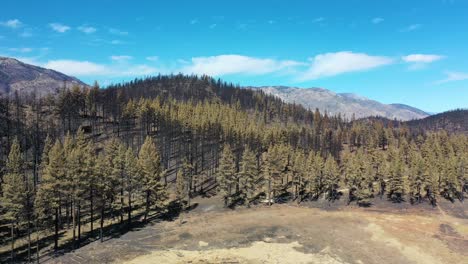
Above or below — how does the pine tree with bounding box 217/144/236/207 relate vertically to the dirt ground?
above

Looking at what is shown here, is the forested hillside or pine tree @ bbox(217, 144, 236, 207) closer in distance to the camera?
the forested hillside

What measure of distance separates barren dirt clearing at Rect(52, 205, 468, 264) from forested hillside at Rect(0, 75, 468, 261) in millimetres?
7346

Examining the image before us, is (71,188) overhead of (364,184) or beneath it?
overhead

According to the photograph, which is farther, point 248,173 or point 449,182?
point 449,182

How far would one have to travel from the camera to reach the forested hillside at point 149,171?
48875 millimetres

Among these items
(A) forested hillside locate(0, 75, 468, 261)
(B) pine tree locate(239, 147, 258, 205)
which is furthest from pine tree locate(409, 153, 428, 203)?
(B) pine tree locate(239, 147, 258, 205)

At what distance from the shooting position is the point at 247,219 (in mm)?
70000

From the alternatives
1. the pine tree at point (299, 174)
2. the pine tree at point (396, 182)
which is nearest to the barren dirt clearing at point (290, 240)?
the pine tree at point (396, 182)

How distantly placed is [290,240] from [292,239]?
75 cm

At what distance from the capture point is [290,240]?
55.4m

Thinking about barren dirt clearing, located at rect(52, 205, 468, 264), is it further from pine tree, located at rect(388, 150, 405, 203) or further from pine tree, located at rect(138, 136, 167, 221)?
pine tree, located at rect(388, 150, 405, 203)

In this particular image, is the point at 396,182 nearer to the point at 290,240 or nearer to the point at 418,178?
the point at 418,178

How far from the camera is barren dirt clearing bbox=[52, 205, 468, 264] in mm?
46406

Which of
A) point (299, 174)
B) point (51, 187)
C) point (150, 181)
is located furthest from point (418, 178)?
point (51, 187)
